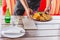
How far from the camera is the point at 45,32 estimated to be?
1670 millimetres

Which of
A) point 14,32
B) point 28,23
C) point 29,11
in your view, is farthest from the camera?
point 29,11

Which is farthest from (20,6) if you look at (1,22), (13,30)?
(13,30)

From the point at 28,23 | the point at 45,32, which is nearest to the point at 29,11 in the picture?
the point at 28,23

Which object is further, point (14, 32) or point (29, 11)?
point (29, 11)

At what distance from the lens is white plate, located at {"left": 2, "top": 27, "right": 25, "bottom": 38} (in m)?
1.54

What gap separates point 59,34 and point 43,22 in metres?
0.32

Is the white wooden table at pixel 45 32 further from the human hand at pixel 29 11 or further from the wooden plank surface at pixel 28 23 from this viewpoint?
the human hand at pixel 29 11

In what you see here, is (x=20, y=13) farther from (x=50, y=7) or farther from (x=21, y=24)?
(x=21, y=24)

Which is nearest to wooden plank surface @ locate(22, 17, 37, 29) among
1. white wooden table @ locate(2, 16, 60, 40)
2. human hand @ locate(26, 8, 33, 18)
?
white wooden table @ locate(2, 16, 60, 40)

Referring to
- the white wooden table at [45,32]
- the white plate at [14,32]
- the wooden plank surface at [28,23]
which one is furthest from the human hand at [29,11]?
the white plate at [14,32]

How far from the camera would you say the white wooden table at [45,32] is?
1.55 meters

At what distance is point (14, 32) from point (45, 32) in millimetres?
311

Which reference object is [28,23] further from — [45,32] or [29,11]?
[29,11]

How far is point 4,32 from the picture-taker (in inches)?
62.6
